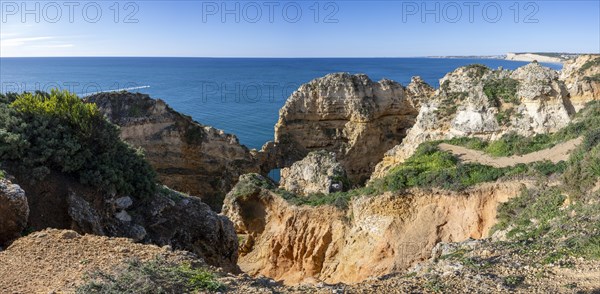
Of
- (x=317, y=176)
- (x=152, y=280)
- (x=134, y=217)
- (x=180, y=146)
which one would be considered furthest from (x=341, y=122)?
(x=152, y=280)

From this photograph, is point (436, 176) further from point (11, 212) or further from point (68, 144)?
point (11, 212)

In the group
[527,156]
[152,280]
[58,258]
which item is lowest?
[58,258]

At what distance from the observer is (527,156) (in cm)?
2153

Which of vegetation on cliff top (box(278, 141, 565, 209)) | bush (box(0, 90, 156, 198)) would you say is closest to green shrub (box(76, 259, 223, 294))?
bush (box(0, 90, 156, 198))

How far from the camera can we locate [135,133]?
30375mm

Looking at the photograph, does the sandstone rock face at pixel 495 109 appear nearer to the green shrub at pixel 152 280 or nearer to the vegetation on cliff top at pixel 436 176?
the vegetation on cliff top at pixel 436 176

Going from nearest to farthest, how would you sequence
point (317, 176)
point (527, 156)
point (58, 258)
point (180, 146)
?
point (58, 258), point (527, 156), point (317, 176), point (180, 146)

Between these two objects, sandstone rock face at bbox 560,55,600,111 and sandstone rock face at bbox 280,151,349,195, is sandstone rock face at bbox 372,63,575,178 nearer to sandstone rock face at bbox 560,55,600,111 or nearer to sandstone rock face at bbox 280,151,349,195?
sandstone rock face at bbox 560,55,600,111

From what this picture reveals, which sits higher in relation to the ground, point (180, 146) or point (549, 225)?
point (180, 146)

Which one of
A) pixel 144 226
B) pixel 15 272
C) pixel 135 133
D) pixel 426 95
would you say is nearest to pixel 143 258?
pixel 15 272

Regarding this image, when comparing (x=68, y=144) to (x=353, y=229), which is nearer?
(x=68, y=144)

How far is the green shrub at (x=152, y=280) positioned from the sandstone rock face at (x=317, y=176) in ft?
54.9

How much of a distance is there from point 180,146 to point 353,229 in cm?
1755

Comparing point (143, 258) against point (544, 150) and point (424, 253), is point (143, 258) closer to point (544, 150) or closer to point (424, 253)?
point (424, 253)
